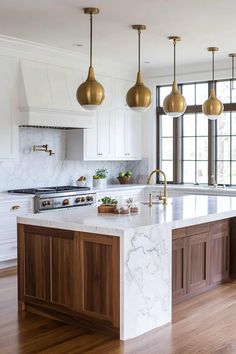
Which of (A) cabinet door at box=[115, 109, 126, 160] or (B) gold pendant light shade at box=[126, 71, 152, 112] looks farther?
(A) cabinet door at box=[115, 109, 126, 160]

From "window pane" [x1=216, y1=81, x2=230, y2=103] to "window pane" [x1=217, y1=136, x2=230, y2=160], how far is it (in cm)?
60

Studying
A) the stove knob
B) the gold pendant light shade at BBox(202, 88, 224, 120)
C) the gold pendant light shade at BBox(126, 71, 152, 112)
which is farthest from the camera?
the stove knob

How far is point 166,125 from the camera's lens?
898cm

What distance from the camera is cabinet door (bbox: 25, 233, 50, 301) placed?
14.9ft

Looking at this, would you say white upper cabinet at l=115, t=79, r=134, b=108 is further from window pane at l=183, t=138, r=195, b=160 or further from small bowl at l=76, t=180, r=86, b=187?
small bowl at l=76, t=180, r=86, b=187

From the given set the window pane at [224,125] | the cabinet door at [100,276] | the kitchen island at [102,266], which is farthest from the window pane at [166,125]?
the cabinet door at [100,276]

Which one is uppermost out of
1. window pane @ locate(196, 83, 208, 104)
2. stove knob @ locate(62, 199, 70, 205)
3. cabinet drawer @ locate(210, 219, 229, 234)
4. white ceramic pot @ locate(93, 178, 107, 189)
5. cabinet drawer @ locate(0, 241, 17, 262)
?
window pane @ locate(196, 83, 208, 104)

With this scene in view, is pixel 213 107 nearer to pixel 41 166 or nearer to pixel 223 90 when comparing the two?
pixel 223 90

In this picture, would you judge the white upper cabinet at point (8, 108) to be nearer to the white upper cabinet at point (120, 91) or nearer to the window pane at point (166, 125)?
the white upper cabinet at point (120, 91)

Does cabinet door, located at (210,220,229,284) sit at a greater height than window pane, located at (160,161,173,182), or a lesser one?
lesser

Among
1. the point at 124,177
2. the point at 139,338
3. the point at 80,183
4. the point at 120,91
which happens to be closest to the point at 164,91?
the point at 120,91

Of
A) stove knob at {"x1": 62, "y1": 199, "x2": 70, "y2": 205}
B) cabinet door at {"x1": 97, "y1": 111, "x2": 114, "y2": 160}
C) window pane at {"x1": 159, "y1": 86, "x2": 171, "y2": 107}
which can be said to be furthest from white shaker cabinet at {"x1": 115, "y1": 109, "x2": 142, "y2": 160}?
stove knob at {"x1": 62, "y1": 199, "x2": 70, "y2": 205}

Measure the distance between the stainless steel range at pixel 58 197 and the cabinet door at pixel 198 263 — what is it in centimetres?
237

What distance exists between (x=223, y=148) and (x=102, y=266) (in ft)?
15.6
